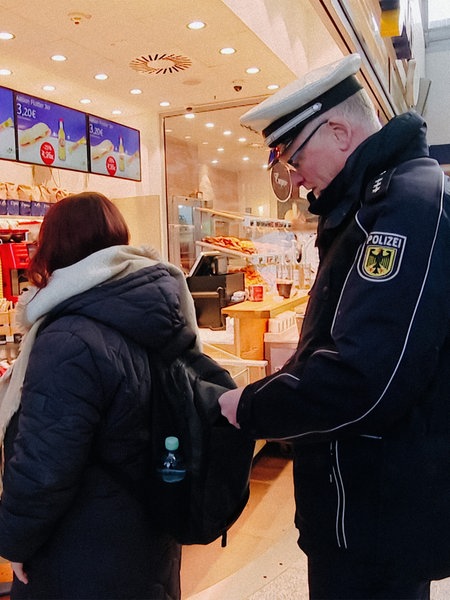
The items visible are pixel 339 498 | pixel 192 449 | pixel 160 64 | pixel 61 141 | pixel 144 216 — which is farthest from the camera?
pixel 144 216

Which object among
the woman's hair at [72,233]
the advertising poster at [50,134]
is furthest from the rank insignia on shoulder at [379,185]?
the advertising poster at [50,134]

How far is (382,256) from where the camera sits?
0.99m

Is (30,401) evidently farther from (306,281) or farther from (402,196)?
(306,281)

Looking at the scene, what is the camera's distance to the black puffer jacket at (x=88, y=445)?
120cm

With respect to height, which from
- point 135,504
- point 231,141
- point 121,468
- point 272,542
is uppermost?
point 231,141

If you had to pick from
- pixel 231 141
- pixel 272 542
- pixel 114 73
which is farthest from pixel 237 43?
pixel 272 542

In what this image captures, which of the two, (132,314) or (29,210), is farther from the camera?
(29,210)

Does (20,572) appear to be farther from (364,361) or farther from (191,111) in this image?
(191,111)

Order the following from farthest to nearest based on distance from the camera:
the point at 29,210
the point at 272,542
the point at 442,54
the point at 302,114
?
the point at 442,54 → the point at 29,210 → the point at 272,542 → the point at 302,114

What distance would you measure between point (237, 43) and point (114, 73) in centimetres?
153

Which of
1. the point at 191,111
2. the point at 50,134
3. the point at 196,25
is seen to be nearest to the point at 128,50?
the point at 196,25

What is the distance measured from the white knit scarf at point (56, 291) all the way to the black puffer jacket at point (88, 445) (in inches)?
1.0

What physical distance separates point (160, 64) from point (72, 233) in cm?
474

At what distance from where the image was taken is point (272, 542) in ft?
9.54
